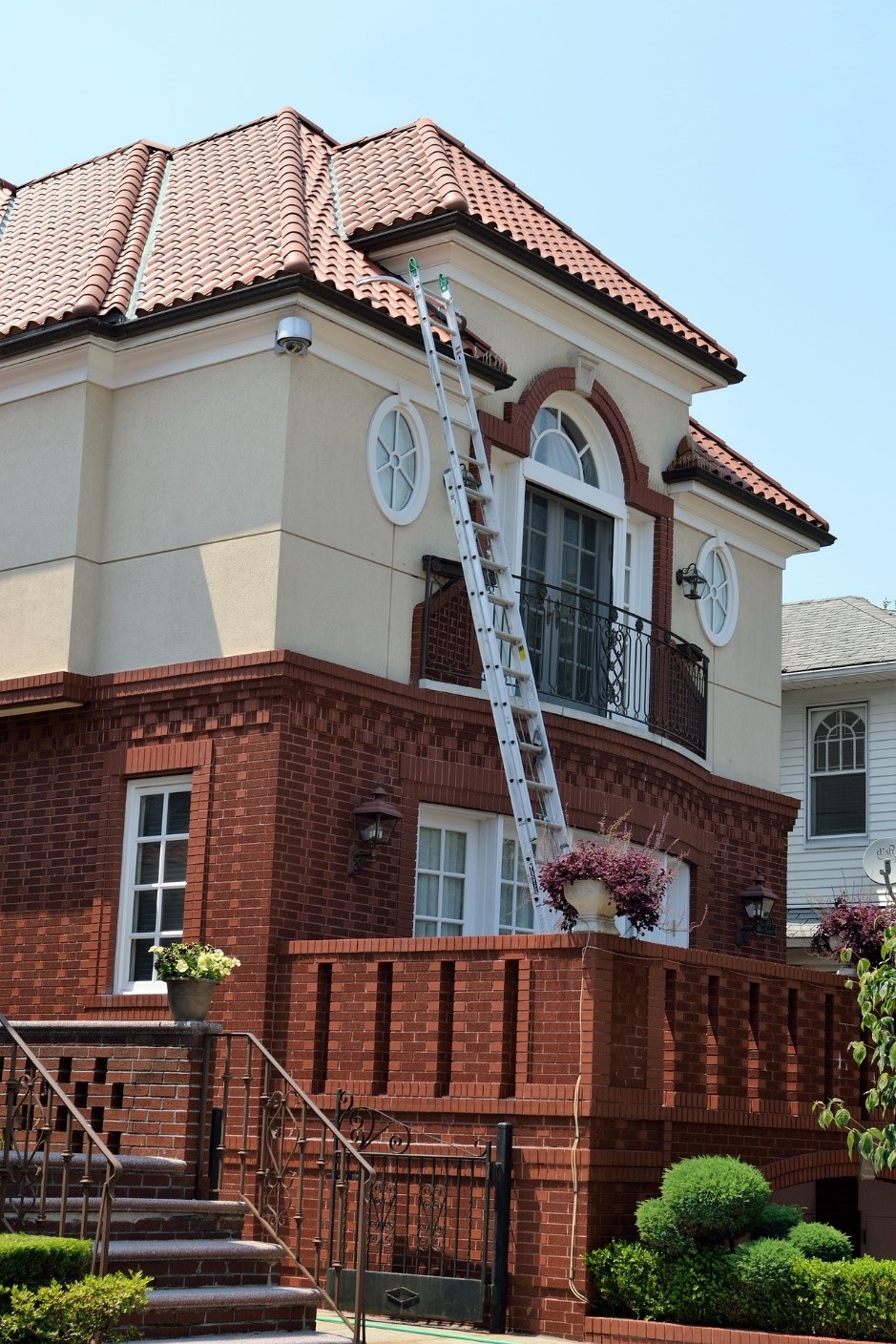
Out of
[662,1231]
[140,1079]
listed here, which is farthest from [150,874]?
[662,1231]

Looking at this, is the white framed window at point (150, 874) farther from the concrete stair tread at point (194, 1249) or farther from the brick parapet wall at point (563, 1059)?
the concrete stair tread at point (194, 1249)

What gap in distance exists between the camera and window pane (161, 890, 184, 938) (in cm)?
1521

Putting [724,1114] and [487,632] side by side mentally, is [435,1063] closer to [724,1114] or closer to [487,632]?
[724,1114]

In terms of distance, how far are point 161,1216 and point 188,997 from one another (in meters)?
1.78

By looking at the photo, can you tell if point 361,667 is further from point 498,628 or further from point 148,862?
point 148,862

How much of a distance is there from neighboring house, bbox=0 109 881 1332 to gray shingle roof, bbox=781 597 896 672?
8936 millimetres

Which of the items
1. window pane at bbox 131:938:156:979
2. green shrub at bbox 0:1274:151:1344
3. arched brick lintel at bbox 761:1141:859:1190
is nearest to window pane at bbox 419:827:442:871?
window pane at bbox 131:938:156:979

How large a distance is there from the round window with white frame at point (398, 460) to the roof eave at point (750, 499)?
12.9ft

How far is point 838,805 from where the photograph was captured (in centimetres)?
2773

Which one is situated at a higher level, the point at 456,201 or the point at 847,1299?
the point at 456,201

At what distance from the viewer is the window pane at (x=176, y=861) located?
15.3m

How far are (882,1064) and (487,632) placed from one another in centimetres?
489

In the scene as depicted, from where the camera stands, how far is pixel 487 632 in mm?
15078

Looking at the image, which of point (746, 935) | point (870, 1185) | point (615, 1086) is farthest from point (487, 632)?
point (870, 1185)
